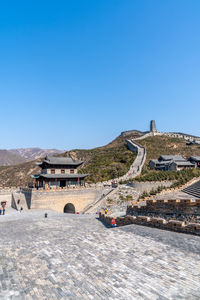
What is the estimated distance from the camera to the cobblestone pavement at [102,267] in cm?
562

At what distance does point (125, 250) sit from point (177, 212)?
7213 millimetres

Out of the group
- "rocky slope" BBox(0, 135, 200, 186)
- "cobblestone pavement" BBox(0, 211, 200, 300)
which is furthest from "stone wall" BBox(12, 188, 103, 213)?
"cobblestone pavement" BBox(0, 211, 200, 300)

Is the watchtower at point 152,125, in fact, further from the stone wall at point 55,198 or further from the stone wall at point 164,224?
the stone wall at point 164,224

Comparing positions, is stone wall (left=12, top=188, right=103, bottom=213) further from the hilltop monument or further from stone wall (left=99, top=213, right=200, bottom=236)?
the hilltop monument

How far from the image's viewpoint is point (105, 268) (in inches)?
276

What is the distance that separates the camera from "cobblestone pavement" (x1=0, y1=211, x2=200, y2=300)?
5.62 metres

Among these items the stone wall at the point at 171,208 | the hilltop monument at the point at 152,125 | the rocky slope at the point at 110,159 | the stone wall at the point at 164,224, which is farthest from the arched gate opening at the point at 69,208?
the hilltop monument at the point at 152,125

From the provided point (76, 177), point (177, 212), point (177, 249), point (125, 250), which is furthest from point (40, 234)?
point (76, 177)

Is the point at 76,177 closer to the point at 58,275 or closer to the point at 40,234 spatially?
the point at 40,234

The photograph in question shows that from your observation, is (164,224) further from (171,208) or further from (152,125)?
(152,125)

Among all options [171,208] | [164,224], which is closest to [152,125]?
[171,208]

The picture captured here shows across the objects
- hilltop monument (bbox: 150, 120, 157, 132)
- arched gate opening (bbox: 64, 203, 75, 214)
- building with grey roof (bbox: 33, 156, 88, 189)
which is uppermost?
hilltop monument (bbox: 150, 120, 157, 132)

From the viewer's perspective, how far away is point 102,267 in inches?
279

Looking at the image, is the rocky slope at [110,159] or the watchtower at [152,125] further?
the watchtower at [152,125]
